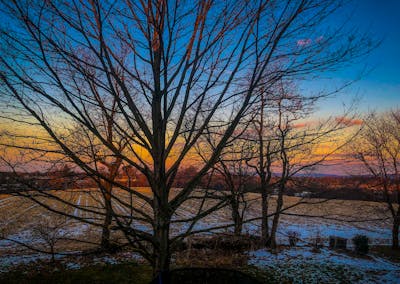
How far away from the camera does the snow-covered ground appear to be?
10.2 m

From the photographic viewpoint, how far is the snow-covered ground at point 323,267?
33.4 ft

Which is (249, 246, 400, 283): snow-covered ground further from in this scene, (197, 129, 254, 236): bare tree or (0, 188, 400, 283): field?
(197, 129, 254, 236): bare tree

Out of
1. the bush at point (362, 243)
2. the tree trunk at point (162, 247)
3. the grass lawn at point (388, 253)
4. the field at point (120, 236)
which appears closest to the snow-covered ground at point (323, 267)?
the field at point (120, 236)

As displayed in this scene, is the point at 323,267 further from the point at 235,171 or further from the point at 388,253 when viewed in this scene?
the point at 388,253

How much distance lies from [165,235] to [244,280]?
67cm

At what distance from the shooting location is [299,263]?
477 inches

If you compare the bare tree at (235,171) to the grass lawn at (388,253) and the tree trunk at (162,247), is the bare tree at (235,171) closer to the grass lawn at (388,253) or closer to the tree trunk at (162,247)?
the tree trunk at (162,247)

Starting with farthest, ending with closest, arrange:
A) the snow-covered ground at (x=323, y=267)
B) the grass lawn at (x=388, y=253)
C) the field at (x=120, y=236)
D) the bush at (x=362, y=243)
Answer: the bush at (x=362, y=243)
the grass lawn at (x=388, y=253)
the snow-covered ground at (x=323, y=267)
the field at (x=120, y=236)

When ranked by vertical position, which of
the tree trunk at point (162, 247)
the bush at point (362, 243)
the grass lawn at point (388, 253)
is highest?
the tree trunk at point (162, 247)

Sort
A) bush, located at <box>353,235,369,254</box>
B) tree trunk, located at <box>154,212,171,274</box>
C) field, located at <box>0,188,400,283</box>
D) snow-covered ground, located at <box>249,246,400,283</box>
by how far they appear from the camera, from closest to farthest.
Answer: tree trunk, located at <box>154,212,171,274</box> → field, located at <box>0,188,400,283</box> → snow-covered ground, located at <box>249,246,400,283</box> → bush, located at <box>353,235,369,254</box>

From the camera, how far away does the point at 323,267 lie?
11.6m

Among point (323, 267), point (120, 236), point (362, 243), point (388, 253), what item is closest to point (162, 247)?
point (323, 267)

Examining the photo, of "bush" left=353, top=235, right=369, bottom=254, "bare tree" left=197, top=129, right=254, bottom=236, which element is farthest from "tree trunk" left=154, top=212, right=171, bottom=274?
"bush" left=353, top=235, right=369, bottom=254

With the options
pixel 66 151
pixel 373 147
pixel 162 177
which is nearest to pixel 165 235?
pixel 162 177
